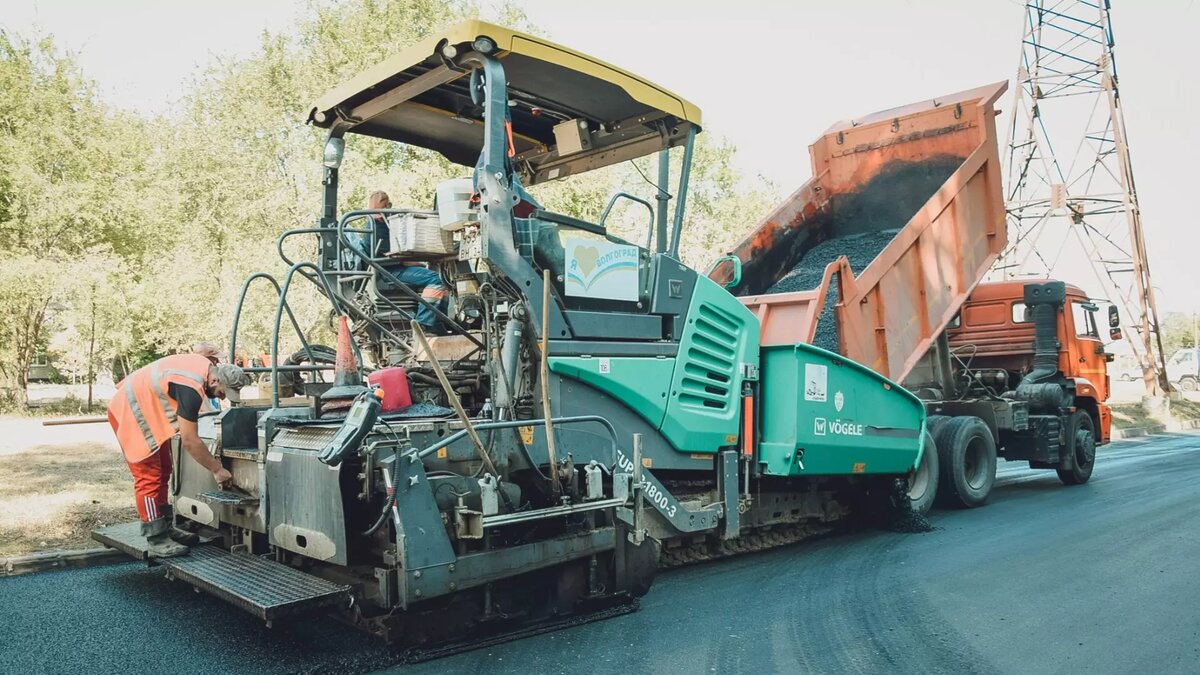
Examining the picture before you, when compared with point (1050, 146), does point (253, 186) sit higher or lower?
lower

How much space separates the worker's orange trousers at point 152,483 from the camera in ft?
17.5

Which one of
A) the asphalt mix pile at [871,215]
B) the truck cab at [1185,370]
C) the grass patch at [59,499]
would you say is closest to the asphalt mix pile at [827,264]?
the asphalt mix pile at [871,215]

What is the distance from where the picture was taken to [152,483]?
5402 mm

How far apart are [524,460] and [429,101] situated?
2.24 m

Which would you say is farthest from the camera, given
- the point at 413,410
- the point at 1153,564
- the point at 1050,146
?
the point at 1050,146

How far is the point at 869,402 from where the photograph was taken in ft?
20.6

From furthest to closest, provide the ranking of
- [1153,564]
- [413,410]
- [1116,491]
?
1. [1116,491]
2. [1153,564]
3. [413,410]

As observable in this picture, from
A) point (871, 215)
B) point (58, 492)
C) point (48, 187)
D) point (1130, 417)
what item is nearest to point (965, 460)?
point (871, 215)

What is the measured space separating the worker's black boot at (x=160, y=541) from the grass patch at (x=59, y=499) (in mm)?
1255

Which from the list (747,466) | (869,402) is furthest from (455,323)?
(869,402)

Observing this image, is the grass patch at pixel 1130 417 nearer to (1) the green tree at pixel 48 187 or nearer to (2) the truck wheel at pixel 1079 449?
(2) the truck wheel at pixel 1079 449

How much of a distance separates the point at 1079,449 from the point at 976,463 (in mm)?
2277

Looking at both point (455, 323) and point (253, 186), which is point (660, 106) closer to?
point (455, 323)

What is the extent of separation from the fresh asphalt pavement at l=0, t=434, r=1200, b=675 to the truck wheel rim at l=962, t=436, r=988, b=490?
1.76 meters
